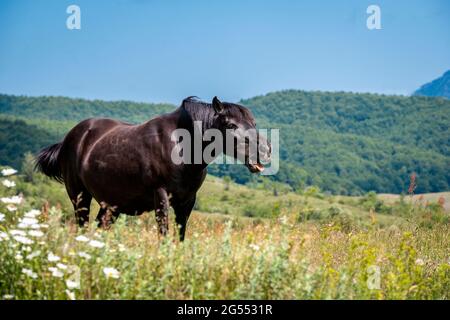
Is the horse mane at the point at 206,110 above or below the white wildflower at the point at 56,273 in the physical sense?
above

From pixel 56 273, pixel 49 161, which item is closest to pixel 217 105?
pixel 56 273

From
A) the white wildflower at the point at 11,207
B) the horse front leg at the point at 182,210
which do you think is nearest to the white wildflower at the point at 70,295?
the white wildflower at the point at 11,207

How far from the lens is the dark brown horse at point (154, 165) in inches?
316

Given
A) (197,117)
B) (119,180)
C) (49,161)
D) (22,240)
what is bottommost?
(22,240)

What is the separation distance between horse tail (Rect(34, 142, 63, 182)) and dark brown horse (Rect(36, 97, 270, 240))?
1183 mm

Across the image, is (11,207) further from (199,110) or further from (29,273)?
(199,110)

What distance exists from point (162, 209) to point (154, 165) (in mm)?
664

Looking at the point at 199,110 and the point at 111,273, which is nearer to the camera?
the point at 111,273

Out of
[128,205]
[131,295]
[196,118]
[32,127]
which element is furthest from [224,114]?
[32,127]

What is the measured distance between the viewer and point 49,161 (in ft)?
34.4

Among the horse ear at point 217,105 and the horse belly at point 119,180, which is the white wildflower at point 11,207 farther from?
the horse ear at point 217,105

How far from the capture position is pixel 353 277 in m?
6.61

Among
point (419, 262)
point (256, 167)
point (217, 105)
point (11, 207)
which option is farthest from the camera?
point (217, 105)
